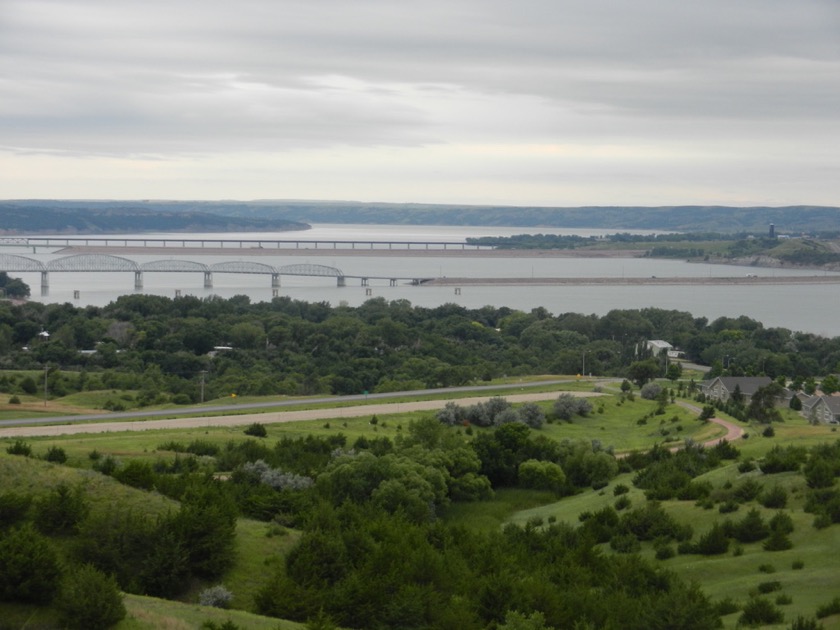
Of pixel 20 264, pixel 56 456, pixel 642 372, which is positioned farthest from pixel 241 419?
pixel 20 264

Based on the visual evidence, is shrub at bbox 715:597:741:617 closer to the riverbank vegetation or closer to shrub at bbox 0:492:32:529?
the riverbank vegetation

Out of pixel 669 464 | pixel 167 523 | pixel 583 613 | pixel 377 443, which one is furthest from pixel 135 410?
pixel 583 613

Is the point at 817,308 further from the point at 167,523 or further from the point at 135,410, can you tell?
the point at 167,523

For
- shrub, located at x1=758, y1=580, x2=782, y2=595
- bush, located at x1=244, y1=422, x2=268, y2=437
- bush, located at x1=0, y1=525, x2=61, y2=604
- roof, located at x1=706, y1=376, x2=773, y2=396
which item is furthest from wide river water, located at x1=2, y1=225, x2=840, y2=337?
A: bush, located at x1=0, y1=525, x2=61, y2=604

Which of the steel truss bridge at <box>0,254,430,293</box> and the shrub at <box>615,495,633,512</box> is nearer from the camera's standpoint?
the shrub at <box>615,495,633,512</box>

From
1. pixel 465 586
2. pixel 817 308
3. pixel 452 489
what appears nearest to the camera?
pixel 465 586
